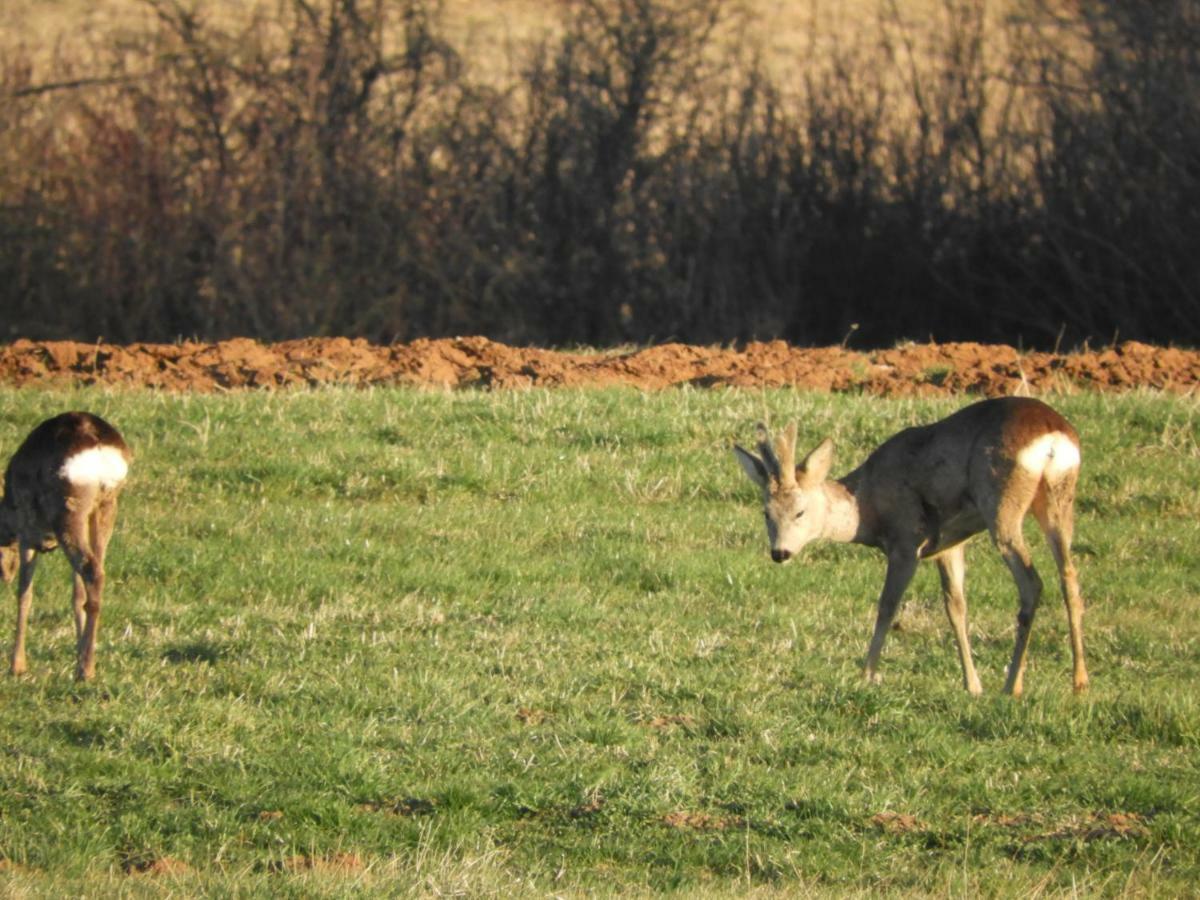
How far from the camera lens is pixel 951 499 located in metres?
8.97

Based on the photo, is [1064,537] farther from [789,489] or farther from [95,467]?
[95,467]

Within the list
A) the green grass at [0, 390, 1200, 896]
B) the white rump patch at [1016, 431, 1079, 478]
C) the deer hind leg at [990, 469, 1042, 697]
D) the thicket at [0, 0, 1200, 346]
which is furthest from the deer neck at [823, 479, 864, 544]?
the thicket at [0, 0, 1200, 346]

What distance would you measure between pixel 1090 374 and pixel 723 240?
44.9 ft

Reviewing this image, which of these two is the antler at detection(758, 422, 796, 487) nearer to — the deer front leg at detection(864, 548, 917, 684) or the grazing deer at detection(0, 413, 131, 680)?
the deer front leg at detection(864, 548, 917, 684)

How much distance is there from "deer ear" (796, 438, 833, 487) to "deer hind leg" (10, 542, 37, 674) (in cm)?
395

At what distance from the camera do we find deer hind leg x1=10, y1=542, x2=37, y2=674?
877cm

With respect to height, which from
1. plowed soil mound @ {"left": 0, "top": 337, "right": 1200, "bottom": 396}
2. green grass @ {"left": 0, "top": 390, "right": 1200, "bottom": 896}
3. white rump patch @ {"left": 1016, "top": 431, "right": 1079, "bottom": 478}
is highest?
plowed soil mound @ {"left": 0, "top": 337, "right": 1200, "bottom": 396}

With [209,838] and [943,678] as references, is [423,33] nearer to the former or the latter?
[943,678]

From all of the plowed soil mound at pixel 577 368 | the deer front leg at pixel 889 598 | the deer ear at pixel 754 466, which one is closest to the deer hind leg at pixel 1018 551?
the deer front leg at pixel 889 598

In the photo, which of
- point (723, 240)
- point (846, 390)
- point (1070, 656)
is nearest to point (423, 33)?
point (723, 240)

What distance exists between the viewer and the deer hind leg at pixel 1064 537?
8406 millimetres

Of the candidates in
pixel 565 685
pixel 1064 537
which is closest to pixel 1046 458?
pixel 1064 537

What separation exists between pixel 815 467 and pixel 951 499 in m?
0.70

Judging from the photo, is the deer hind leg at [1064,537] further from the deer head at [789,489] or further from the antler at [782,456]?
the antler at [782,456]
